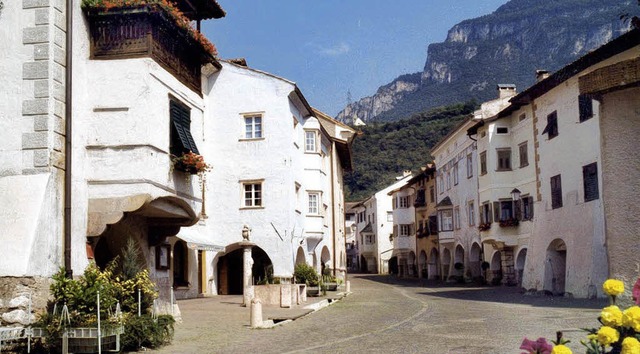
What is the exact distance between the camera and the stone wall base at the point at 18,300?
42.2 ft

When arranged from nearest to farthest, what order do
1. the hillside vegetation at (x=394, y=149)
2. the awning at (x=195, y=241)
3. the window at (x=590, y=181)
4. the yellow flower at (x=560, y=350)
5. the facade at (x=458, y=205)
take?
the yellow flower at (x=560, y=350) < the awning at (x=195, y=241) < the window at (x=590, y=181) < the facade at (x=458, y=205) < the hillside vegetation at (x=394, y=149)

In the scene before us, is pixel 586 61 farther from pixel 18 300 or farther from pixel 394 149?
pixel 394 149

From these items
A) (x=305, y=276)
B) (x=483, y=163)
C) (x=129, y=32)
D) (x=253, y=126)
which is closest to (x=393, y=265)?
(x=483, y=163)

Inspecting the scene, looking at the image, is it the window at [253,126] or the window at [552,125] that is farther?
the window at [253,126]

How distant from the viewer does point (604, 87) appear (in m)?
23.4

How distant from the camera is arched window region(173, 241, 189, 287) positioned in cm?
3013

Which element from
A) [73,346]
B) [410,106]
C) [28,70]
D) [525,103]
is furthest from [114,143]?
[410,106]

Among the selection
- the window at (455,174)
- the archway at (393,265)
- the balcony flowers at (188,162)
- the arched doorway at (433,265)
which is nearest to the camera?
the balcony flowers at (188,162)

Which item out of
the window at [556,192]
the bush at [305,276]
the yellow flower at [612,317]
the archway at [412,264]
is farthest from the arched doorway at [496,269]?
the yellow flower at [612,317]

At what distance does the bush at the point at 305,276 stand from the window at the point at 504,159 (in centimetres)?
1456

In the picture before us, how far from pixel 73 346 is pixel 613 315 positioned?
997 centimetres

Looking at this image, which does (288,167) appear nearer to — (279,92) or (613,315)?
(279,92)

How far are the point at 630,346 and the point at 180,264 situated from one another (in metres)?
27.3

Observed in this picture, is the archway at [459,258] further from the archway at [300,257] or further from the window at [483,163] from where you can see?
the archway at [300,257]
